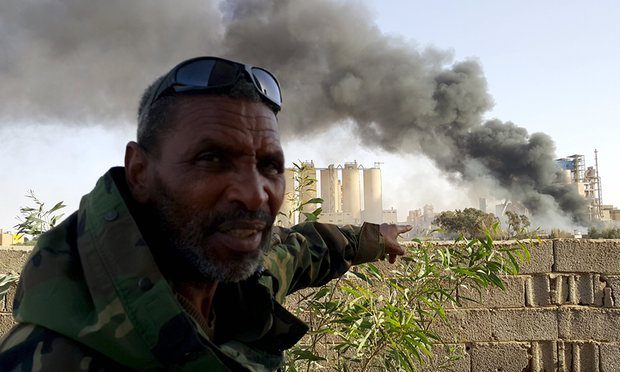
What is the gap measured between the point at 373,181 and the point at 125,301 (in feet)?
164

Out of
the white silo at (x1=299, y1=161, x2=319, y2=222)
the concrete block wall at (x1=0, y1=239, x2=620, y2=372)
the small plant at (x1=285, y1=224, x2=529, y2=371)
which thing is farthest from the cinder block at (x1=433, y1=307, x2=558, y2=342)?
the white silo at (x1=299, y1=161, x2=319, y2=222)

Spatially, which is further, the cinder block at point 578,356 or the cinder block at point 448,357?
the cinder block at point 578,356

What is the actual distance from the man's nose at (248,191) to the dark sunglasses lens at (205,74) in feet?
0.63

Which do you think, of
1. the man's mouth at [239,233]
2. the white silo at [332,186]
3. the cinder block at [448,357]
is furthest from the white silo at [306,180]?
the white silo at [332,186]

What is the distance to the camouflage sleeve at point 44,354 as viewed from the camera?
0.78m

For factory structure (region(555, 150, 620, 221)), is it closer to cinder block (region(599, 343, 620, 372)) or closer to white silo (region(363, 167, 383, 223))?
white silo (region(363, 167, 383, 223))

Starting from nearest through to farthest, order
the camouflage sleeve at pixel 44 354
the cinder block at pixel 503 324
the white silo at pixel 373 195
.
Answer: the camouflage sleeve at pixel 44 354
the cinder block at pixel 503 324
the white silo at pixel 373 195

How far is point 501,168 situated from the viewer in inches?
1667

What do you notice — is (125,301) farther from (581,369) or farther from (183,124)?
(581,369)

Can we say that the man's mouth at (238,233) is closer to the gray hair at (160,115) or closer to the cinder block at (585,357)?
the gray hair at (160,115)

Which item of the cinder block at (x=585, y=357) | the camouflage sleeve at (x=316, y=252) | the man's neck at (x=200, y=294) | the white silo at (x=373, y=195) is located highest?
the white silo at (x=373, y=195)

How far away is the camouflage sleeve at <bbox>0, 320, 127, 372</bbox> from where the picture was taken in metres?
0.78

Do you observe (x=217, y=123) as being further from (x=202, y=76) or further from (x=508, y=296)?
(x=508, y=296)

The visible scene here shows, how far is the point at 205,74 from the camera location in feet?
3.37
